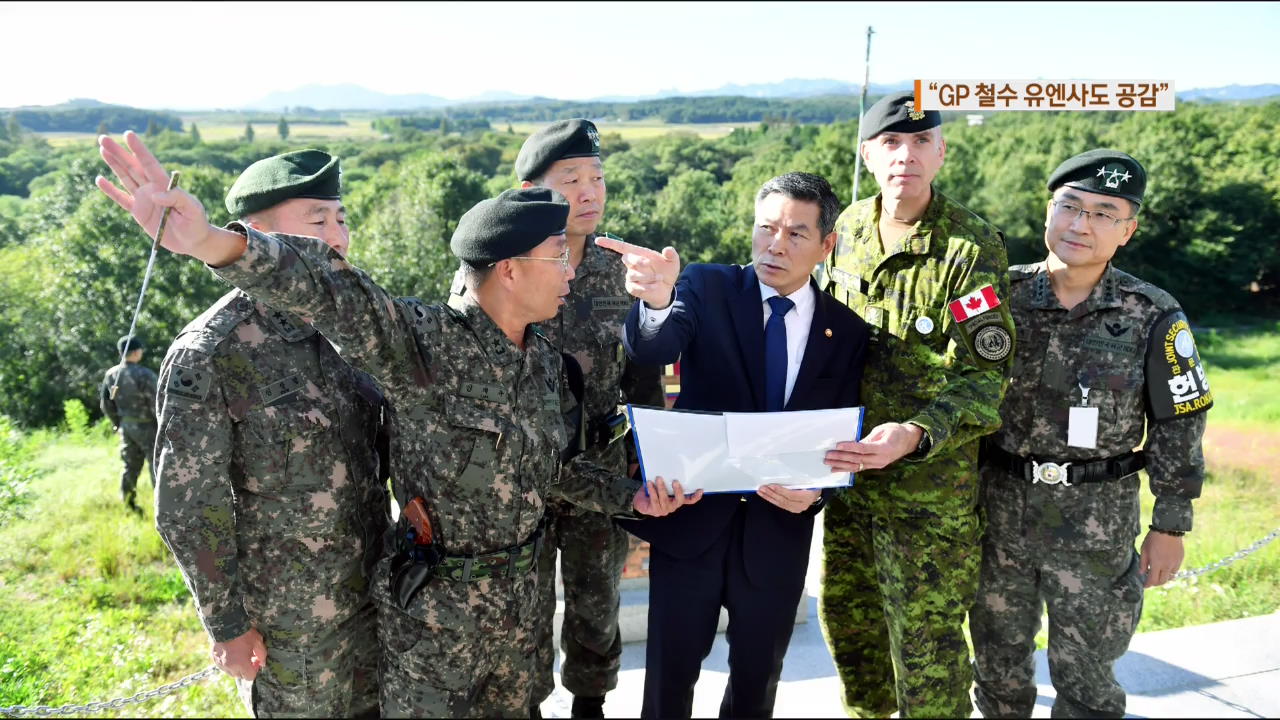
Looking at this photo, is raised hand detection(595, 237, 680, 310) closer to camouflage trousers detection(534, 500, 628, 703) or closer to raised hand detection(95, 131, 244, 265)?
raised hand detection(95, 131, 244, 265)

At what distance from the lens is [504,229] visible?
2533 mm

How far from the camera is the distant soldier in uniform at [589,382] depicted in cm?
349

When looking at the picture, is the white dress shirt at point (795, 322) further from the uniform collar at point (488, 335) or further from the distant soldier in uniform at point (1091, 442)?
the distant soldier in uniform at point (1091, 442)

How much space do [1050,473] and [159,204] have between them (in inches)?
125

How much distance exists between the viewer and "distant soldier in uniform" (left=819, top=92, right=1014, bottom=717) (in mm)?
2992

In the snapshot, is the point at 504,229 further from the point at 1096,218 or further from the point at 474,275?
the point at 1096,218

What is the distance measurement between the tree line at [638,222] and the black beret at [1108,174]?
96.3ft

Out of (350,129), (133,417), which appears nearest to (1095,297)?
(133,417)

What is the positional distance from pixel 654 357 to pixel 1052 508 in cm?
178

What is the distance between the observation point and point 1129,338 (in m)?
3.26

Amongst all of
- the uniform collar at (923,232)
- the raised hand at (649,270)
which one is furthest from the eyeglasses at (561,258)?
the uniform collar at (923,232)

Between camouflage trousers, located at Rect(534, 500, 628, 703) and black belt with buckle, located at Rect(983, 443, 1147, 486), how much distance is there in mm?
1687

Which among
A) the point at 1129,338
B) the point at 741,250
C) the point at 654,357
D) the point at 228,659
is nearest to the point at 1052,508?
the point at 1129,338

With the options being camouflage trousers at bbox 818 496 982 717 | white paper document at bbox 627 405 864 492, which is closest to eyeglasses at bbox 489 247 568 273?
white paper document at bbox 627 405 864 492
